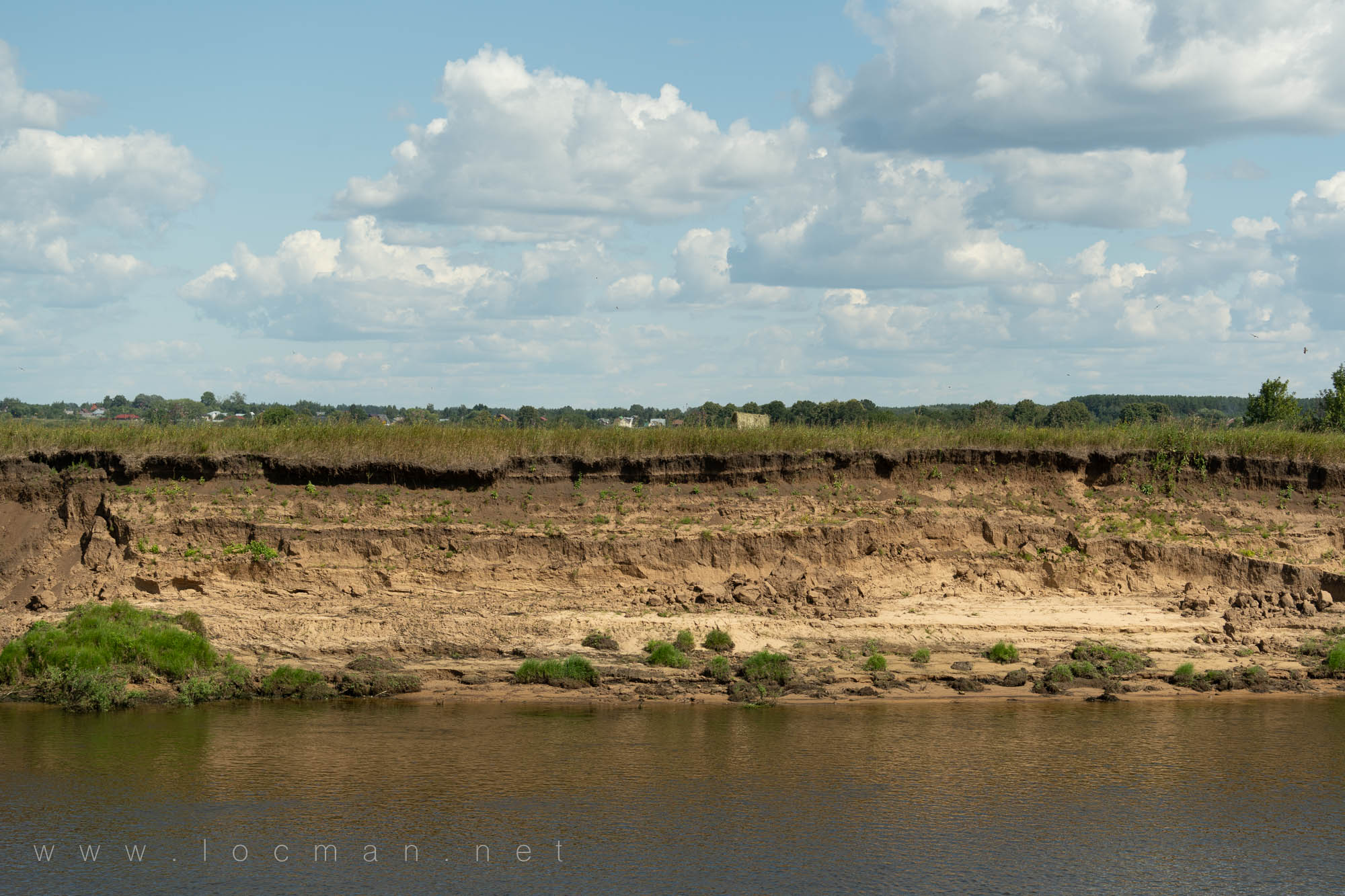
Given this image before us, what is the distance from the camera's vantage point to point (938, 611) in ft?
59.8

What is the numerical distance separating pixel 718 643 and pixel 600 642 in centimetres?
181

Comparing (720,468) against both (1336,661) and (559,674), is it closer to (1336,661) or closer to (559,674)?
(559,674)

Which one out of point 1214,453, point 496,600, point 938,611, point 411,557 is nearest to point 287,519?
point 411,557

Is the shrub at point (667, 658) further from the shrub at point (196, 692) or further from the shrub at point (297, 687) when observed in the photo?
the shrub at point (196, 692)

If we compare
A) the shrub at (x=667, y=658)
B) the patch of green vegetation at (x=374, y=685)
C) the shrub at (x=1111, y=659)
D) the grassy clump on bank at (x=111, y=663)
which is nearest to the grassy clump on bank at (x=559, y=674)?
the shrub at (x=667, y=658)

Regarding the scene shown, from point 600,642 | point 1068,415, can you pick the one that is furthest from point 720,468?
point 1068,415

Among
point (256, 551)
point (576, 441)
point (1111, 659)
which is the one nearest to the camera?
point (1111, 659)

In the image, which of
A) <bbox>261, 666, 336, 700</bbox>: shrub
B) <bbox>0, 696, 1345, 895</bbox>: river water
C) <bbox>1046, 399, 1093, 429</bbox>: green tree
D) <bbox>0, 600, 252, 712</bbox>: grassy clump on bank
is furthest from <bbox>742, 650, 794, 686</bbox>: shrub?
<bbox>1046, 399, 1093, 429</bbox>: green tree

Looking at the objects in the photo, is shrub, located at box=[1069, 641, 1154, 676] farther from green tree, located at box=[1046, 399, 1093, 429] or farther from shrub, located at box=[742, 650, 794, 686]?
green tree, located at box=[1046, 399, 1093, 429]

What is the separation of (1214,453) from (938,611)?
7.66 m

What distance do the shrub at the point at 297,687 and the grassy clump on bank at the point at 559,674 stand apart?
8.82 feet

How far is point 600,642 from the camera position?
55.6 feet

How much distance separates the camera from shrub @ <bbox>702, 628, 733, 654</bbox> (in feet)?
55.9

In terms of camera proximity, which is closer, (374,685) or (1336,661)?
(374,685)
